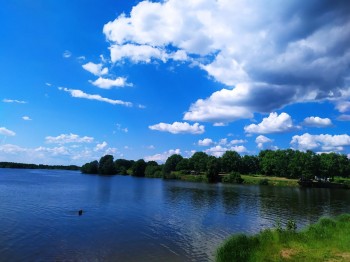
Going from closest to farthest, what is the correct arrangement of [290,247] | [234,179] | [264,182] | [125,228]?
[290,247], [125,228], [264,182], [234,179]

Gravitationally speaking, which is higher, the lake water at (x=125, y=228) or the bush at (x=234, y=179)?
the bush at (x=234, y=179)

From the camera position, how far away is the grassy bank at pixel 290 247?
24594mm

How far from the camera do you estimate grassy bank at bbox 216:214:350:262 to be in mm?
24594

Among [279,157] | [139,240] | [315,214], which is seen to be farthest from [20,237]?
[279,157]

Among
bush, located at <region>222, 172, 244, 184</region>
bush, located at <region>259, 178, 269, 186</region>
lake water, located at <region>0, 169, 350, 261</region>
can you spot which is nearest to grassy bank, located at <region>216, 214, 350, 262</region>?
lake water, located at <region>0, 169, 350, 261</region>

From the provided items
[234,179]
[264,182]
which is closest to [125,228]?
[264,182]

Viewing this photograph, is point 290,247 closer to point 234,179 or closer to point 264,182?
point 264,182

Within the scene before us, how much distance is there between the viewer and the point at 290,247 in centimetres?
2762

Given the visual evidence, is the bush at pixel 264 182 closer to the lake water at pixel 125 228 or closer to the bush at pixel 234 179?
the bush at pixel 234 179

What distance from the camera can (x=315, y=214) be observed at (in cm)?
5878

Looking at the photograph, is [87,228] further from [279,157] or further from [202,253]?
[279,157]

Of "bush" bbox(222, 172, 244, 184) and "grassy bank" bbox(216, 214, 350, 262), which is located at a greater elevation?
"bush" bbox(222, 172, 244, 184)

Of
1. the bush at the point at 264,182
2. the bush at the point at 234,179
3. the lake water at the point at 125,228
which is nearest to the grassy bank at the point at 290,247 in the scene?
the lake water at the point at 125,228

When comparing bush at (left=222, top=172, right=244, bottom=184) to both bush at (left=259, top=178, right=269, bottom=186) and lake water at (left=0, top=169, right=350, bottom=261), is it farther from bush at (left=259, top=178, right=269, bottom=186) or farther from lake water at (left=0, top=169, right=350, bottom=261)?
lake water at (left=0, top=169, right=350, bottom=261)
